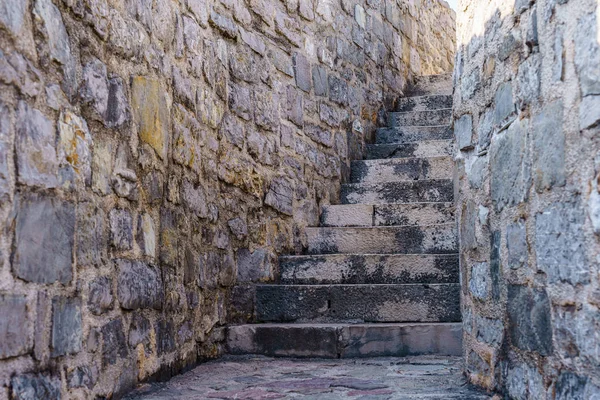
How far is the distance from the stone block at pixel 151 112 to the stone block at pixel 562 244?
1434 millimetres

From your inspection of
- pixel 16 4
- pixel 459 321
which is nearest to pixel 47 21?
pixel 16 4

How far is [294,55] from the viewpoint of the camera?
14.0 feet

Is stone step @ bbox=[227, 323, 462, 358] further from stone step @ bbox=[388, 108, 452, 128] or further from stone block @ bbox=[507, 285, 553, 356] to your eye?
stone step @ bbox=[388, 108, 452, 128]

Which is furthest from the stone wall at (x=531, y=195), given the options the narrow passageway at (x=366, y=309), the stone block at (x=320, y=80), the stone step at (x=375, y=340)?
the stone block at (x=320, y=80)

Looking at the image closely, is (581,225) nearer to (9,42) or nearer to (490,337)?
(490,337)

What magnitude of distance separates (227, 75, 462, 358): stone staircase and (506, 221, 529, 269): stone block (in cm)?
133

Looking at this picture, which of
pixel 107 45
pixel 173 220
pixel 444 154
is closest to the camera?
pixel 107 45

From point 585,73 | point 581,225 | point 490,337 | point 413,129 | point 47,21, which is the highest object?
point 413,129

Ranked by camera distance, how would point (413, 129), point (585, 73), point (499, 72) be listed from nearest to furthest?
point (585, 73) < point (499, 72) < point (413, 129)

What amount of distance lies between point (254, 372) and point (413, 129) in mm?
2946

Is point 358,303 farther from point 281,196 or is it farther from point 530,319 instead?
point 530,319

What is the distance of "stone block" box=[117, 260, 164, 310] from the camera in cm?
236

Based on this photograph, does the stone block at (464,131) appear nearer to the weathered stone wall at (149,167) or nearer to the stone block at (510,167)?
the stone block at (510,167)

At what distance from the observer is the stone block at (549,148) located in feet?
5.35
